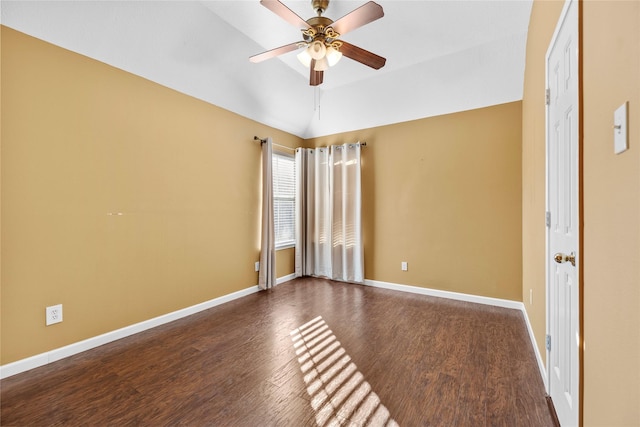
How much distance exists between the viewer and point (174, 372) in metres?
2.12

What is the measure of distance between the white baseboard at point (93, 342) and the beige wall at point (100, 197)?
0.05m

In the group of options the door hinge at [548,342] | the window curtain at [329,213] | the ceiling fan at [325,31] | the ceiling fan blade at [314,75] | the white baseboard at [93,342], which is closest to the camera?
the door hinge at [548,342]

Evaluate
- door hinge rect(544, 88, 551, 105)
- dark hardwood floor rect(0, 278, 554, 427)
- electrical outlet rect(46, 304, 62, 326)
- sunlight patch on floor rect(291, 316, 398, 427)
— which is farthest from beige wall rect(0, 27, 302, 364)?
door hinge rect(544, 88, 551, 105)

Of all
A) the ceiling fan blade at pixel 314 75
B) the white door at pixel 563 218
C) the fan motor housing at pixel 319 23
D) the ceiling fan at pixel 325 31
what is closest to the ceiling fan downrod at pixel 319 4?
the ceiling fan at pixel 325 31

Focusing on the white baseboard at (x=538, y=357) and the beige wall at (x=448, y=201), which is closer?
the white baseboard at (x=538, y=357)

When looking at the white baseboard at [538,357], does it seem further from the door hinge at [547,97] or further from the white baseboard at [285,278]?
the white baseboard at [285,278]

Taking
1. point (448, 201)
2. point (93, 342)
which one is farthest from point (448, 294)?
point (93, 342)

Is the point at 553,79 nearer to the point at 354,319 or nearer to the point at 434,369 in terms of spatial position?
the point at 434,369

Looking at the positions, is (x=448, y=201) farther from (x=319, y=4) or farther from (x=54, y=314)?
(x=54, y=314)

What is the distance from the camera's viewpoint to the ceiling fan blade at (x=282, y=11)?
195cm

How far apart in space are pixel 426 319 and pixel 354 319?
78 cm

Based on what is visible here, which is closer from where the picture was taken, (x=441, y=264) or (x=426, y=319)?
(x=426, y=319)
